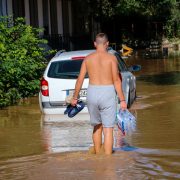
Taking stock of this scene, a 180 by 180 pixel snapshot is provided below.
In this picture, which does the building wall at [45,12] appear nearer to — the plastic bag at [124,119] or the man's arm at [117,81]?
the plastic bag at [124,119]

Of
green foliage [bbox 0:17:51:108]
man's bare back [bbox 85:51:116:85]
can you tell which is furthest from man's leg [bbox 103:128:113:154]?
green foliage [bbox 0:17:51:108]

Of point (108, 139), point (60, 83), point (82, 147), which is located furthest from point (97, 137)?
point (60, 83)

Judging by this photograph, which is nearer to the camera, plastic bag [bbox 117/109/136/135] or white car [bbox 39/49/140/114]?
plastic bag [bbox 117/109/136/135]

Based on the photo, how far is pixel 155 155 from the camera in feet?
30.0

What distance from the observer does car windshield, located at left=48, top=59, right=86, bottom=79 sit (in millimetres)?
13055

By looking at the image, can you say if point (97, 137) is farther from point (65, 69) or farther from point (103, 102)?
point (65, 69)

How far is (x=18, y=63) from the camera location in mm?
17047

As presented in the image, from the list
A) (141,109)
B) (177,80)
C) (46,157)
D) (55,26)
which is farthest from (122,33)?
(46,157)

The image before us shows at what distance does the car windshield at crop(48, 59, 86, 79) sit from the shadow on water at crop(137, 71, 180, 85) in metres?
8.14

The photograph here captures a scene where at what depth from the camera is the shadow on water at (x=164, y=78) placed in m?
21.3

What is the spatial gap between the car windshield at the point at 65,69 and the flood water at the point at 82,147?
0.89 metres

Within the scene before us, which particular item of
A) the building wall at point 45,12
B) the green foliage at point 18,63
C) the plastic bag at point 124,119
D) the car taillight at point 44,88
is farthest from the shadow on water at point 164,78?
the plastic bag at point 124,119

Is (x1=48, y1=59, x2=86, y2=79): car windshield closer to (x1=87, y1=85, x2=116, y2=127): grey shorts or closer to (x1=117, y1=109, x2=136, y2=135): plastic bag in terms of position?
(x1=117, y1=109, x2=136, y2=135): plastic bag

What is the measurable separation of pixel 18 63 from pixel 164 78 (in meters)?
7.59
